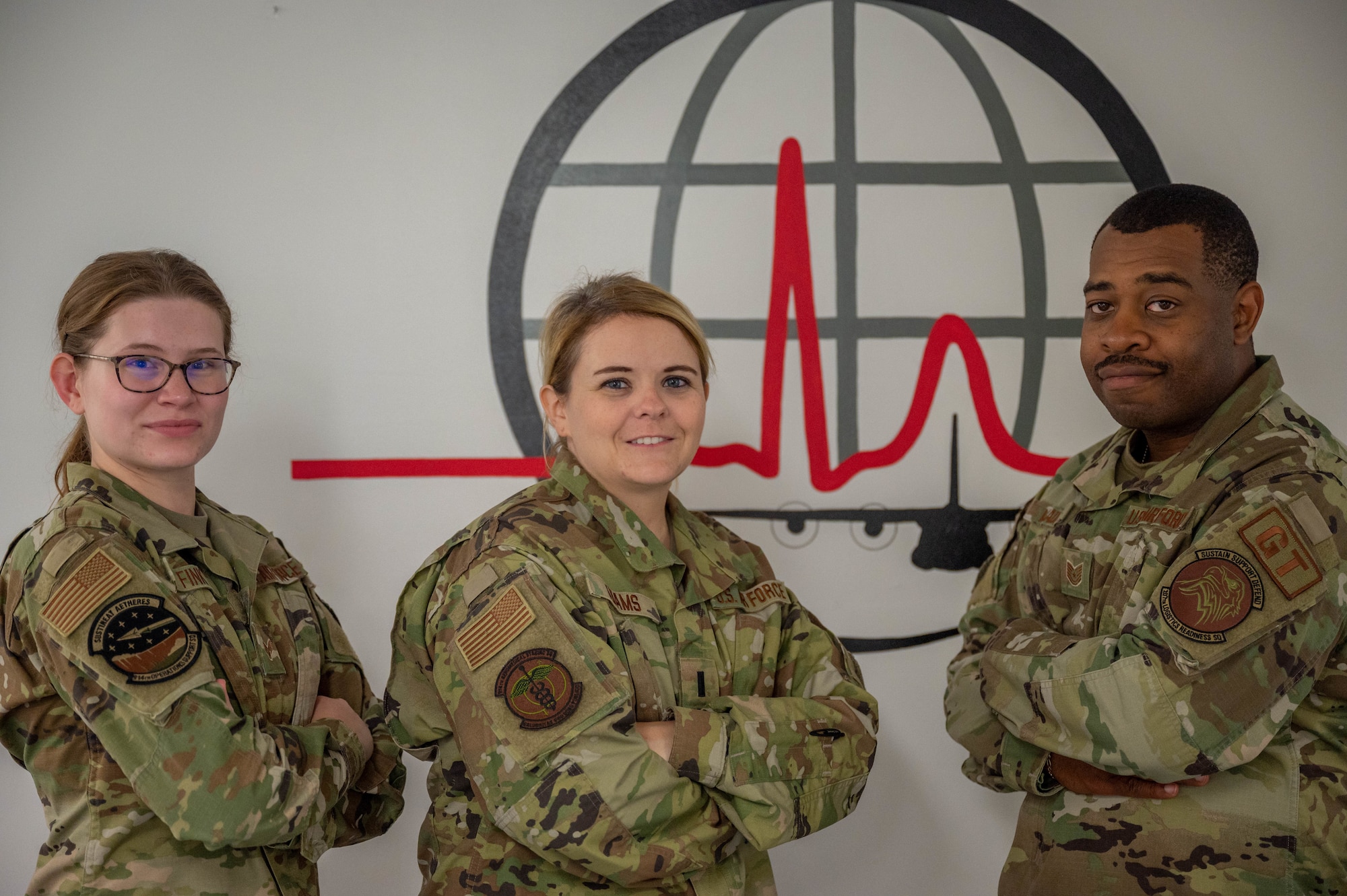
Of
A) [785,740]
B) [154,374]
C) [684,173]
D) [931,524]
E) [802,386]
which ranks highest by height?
[684,173]

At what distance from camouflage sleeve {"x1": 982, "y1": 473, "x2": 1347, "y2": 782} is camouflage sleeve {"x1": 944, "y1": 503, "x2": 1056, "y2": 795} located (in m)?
0.18

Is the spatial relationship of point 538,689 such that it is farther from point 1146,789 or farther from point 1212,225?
point 1212,225

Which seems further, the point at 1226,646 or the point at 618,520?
the point at 618,520

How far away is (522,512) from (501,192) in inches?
45.0

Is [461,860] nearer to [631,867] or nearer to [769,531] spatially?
[631,867]

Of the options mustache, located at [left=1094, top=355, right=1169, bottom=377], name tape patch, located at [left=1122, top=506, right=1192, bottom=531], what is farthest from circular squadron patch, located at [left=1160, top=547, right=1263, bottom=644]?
mustache, located at [left=1094, top=355, right=1169, bottom=377]

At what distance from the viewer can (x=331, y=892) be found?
8.25 feet

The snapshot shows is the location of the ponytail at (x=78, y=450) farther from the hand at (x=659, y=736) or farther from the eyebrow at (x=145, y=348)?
the hand at (x=659, y=736)

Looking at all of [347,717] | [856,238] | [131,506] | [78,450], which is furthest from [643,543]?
[856,238]

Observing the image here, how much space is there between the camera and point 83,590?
4.70 ft

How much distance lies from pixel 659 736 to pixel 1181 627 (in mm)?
779

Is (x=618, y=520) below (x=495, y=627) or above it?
above

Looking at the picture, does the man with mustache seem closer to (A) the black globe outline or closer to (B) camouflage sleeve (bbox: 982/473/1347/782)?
(B) camouflage sleeve (bbox: 982/473/1347/782)

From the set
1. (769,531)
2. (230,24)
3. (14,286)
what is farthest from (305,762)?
(230,24)
